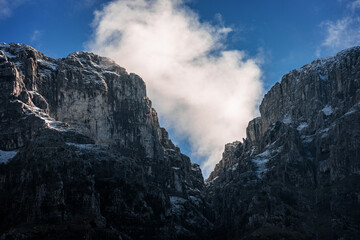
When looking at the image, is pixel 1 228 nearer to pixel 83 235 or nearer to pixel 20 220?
pixel 20 220

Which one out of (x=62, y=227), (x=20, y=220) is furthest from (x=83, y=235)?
(x=20, y=220)

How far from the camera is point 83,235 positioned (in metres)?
198

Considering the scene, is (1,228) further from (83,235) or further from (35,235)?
(83,235)

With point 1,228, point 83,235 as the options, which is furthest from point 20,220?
point 83,235

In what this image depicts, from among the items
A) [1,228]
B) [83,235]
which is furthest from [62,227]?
[1,228]

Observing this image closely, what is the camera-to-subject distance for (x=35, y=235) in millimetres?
191375

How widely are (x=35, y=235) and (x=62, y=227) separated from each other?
436 inches

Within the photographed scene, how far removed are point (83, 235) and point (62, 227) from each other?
8.35 m

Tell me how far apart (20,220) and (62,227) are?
15.7 m

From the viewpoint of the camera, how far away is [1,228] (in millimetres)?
197750

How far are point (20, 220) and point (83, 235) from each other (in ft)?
78.6

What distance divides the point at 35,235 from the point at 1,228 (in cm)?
1543

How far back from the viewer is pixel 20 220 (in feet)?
655

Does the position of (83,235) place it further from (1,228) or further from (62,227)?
(1,228)
